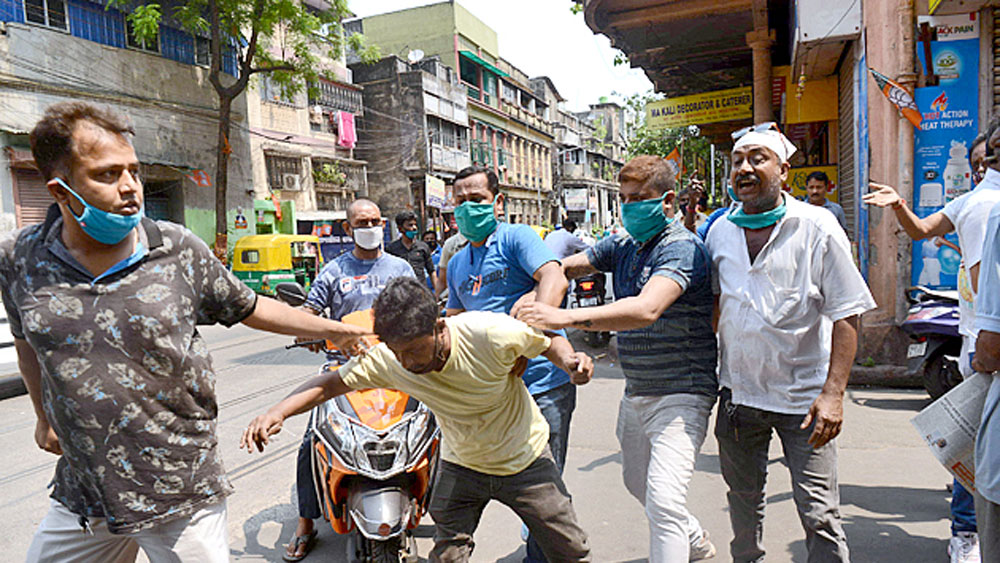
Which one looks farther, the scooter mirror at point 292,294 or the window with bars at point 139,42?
the window with bars at point 139,42

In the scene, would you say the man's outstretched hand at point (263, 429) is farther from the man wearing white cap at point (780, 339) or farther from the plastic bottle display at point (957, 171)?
the plastic bottle display at point (957, 171)

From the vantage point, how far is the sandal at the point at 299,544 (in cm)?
351

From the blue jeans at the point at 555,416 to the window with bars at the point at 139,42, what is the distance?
1844 cm

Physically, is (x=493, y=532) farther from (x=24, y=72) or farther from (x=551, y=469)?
(x=24, y=72)

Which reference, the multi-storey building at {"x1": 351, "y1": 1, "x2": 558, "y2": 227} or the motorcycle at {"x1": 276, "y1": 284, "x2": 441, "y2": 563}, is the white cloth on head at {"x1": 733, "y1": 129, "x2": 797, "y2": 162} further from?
the multi-storey building at {"x1": 351, "y1": 1, "x2": 558, "y2": 227}

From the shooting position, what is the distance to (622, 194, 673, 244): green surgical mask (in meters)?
→ 2.98

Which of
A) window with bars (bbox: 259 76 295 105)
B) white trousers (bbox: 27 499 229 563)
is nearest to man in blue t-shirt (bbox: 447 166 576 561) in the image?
white trousers (bbox: 27 499 229 563)

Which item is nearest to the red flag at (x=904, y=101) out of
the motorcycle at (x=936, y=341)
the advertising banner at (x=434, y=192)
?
the motorcycle at (x=936, y=341)

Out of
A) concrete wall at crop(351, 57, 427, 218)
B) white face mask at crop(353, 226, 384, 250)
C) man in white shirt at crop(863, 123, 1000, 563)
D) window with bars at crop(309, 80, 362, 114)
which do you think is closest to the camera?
man in white shirt at crop(863, 123, 1000, 563)

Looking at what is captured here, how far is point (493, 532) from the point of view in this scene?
3805 mm

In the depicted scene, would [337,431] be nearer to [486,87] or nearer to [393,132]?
[393,132]

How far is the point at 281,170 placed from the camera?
23.2 m

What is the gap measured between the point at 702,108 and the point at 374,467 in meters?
11.8

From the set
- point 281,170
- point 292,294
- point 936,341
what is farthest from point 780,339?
point 281,170
